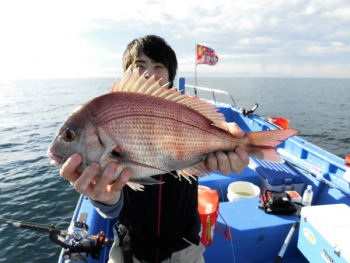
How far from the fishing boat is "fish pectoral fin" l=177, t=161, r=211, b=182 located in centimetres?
171

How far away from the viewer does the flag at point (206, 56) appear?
12.6m

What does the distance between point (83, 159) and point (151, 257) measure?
1467 millimetres

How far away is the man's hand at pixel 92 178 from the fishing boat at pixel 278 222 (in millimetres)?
1654

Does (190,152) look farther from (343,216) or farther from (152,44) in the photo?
(343,216)

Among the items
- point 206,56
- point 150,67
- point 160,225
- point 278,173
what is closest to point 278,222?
point 278,173

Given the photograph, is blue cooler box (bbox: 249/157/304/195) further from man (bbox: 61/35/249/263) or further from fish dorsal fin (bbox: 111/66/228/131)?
fish dorsal fin (bbox: 111/66/228/131)

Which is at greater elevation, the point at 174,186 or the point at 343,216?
the point at 174,186

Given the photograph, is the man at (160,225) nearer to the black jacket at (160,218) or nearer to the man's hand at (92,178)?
the black jacket at (160,218)

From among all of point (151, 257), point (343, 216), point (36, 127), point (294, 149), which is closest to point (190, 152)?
point (151, 257)

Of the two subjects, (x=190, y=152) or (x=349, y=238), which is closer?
(x=190, y=152)

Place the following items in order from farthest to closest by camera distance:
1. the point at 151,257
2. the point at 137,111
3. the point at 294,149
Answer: the point at 294,149
the point at 151,257
the point at 137,111

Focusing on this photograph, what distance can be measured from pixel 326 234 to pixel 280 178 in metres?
2.25

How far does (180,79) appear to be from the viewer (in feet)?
31.0

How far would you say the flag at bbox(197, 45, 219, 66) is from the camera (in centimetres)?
1259
